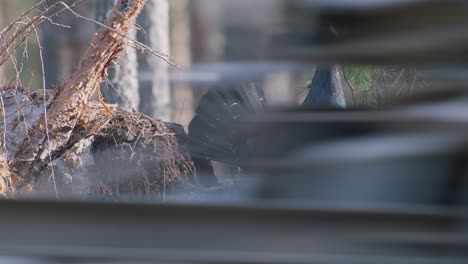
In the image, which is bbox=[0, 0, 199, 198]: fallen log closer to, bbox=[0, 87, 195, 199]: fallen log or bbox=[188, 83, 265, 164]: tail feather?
bbox=[0, 87, 195, 199]: fallen log

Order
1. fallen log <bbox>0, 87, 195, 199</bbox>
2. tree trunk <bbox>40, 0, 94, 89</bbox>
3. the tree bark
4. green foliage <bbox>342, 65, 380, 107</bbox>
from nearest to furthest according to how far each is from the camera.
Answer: green foliage <bbox>342, 65, 380, 107</bbox> < the tree bark < fallen log <bbox>0, 87, 195, 199</bbox> < tree trunk <bbox>40, 0, 94, 89</bbox>

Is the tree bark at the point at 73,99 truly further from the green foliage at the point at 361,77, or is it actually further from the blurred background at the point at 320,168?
the blurred background at the point at 320,168

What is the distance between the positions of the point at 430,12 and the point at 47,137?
3.32 meters

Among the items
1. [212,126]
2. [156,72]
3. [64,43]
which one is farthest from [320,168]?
[64,43]

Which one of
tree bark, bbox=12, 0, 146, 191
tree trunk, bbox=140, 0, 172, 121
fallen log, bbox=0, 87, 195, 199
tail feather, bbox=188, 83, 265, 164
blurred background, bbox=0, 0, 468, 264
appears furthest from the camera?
tree trunk, bbox=140, 0, 172, 121

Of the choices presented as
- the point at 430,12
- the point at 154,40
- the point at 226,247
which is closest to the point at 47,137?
the point at 226,247

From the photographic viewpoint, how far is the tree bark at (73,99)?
173 inches

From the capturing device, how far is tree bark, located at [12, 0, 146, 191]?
173 inches

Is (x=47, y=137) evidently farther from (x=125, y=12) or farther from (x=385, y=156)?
(x=385, y=156)

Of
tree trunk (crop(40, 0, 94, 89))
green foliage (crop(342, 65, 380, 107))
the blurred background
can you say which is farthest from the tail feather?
the blurred background

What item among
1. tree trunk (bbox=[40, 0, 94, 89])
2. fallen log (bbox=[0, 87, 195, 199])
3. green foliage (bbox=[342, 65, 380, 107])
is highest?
tree trunk (bbox=[40, 0, 94, 89])

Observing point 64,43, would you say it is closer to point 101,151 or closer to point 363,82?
point 101,151

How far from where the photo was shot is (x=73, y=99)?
4.56 m

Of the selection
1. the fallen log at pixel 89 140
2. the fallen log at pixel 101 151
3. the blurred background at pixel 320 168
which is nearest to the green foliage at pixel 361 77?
the blurred background at pixel 320 168
